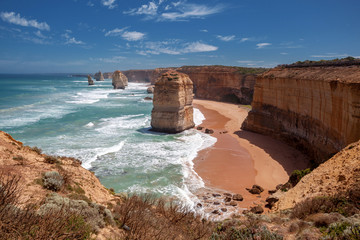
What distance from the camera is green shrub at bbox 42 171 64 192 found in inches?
278

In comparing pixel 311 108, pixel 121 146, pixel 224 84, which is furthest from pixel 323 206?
pixel 224 84

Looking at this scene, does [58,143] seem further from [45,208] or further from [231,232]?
[231,232]

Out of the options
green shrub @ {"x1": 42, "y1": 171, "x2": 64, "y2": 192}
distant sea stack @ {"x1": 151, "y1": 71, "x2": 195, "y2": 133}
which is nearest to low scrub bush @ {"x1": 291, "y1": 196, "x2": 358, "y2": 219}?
green shrub @ {"x1": 42, "y1": 171, "x2": 64, "y2": 192}

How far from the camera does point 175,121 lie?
2558 centimetres

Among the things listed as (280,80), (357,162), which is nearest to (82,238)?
(357,162)

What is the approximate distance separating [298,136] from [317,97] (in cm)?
441

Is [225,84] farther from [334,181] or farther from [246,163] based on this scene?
[334,181]

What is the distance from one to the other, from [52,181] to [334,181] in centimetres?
997

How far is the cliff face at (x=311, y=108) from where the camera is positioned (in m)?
13.0

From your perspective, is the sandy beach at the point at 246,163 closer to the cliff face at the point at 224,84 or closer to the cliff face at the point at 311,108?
the cliff face at the point at 311,108

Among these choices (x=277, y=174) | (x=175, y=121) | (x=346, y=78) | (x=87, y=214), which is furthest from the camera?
(x=175, y=121)

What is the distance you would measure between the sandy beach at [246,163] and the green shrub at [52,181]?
866 cm

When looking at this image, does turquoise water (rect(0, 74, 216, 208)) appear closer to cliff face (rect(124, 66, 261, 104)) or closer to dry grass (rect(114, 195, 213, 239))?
dry grass (rect(114, 195, 213, 239))

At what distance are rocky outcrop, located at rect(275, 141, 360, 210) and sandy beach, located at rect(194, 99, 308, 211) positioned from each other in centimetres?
276
